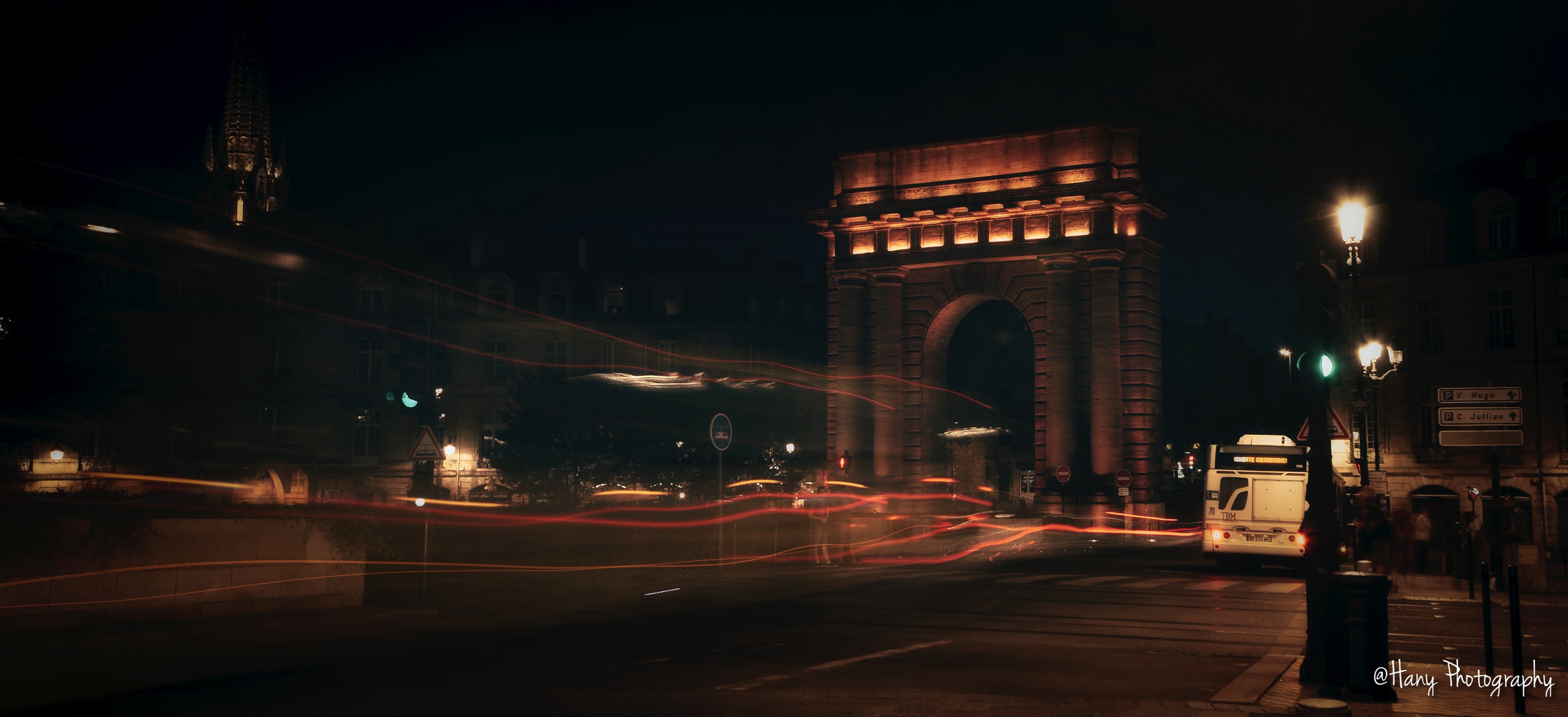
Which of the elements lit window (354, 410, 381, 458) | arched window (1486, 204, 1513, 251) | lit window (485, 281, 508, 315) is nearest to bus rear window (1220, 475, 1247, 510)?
arched window (1486, 204, 1513, 251)

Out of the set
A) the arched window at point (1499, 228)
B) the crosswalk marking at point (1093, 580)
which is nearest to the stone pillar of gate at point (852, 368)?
the arched window at point (1499, 228)

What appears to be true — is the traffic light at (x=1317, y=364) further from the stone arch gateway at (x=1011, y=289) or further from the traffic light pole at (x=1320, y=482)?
the stone arch gateway at (x=1011, y=289)

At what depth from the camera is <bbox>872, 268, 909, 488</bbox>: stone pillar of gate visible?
171 feet

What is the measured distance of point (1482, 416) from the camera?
35.0ft

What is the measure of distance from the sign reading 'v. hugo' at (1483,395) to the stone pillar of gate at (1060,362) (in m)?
37.4

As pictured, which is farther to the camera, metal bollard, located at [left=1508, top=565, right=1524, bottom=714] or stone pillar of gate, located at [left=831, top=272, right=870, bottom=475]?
stone pillar of gate, located at [left=831, top=272, right=870, bottom=475]

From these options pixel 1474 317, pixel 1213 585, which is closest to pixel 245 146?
pixel 1474 317

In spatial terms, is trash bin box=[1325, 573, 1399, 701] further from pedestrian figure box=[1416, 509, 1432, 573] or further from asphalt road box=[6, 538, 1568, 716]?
pedestrian figure box=[1416, 509, 1432, 573]

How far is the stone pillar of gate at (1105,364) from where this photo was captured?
47.2m

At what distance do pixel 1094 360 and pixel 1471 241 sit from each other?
13.9 m

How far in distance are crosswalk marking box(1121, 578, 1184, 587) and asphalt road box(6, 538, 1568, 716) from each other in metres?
0.77

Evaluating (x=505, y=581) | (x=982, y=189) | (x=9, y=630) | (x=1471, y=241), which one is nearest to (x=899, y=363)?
(x=982, y=189)

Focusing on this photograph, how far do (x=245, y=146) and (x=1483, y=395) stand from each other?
10070cm

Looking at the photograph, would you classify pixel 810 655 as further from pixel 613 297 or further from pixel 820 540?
pixel 613 297
